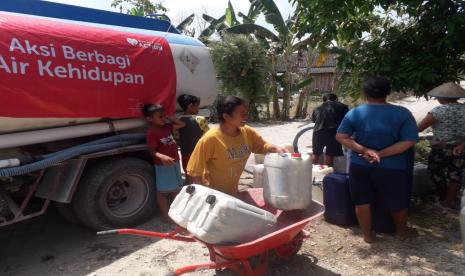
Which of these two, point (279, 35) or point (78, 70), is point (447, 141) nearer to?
point (78, 70)

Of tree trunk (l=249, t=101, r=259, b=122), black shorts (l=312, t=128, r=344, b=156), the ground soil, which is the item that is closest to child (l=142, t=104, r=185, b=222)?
the ground soil

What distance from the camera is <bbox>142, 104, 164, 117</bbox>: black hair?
4598 millimetres

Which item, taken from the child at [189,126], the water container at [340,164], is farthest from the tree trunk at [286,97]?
the child at [189,126]

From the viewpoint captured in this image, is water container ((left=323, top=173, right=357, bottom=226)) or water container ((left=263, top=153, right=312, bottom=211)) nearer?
water container ((left=263, top=153, right=312, bottom=211))

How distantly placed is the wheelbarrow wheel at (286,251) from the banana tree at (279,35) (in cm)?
1313

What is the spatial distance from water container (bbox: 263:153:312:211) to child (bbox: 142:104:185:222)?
5.10ft

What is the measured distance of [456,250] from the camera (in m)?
3.99

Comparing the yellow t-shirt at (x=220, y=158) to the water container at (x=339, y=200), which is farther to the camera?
the water container at (x=339, y=200)

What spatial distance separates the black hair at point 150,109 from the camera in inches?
181

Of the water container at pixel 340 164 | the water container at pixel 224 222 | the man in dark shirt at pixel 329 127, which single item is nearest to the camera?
the water container at pixel 224 222

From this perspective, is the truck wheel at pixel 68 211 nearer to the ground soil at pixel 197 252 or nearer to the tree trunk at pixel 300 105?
the ground soil at pixel 197 252

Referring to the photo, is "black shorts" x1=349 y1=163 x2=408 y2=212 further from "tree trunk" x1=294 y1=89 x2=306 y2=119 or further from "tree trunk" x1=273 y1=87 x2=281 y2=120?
"tree trunk" x1=294 y1=89 x2=306 y2=119

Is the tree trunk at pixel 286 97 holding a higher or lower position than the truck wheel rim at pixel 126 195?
higher

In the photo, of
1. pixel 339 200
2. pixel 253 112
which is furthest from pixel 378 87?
pixel 253 112
